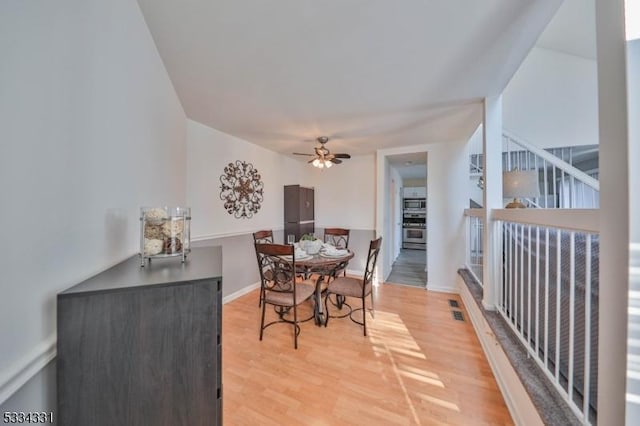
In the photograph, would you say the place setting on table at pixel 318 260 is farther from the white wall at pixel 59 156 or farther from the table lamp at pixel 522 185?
the table lamp at pixel 522 185

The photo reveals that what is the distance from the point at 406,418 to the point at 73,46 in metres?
2.43

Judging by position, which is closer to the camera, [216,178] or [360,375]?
[360,375]

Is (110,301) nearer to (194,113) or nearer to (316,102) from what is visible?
(316,102)

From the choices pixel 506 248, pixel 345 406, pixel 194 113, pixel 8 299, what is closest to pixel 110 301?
pixel 8 299

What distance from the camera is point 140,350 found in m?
0.77

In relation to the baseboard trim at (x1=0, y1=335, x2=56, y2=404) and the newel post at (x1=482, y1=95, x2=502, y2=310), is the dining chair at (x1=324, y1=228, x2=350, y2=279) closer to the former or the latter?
the newel post at (x1=482, y1=95, x2=502, y2=310)

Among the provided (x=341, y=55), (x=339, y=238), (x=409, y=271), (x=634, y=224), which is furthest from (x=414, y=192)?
(x=634, y=224)

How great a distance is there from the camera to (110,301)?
2.47 ft

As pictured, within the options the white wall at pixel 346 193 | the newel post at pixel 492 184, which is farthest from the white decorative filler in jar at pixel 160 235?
the white wall at pixel 346 193

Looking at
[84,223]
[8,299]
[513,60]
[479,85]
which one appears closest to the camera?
[8,299]

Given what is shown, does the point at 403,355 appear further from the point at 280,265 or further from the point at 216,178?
the point at 216,178

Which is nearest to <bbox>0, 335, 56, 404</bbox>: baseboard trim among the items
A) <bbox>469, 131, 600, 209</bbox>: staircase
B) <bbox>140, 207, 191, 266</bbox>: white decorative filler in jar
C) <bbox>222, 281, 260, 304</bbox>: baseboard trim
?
<bbox>140, 207, 191, 266</bbox>: white decorative filler in jar

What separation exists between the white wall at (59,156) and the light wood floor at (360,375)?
1.25 metres

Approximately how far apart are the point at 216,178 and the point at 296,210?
158cm
